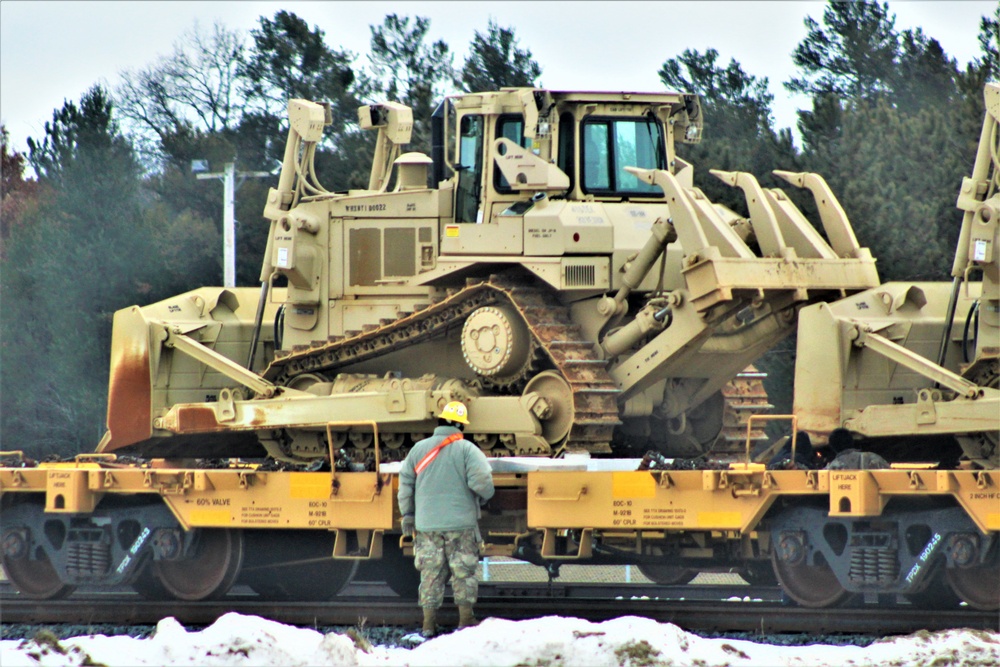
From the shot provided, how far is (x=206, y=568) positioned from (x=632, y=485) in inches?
160

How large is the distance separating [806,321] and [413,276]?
3811 millimetres

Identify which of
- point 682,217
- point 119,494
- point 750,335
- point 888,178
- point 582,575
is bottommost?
point 582,575

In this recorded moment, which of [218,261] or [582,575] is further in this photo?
[218,261]

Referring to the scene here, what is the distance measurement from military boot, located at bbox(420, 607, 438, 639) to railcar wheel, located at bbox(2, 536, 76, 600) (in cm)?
402

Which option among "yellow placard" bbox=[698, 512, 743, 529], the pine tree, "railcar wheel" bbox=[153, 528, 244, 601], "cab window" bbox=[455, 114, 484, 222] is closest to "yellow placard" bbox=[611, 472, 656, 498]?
"yellow placard" bbox=[698, 512, 743, 529]

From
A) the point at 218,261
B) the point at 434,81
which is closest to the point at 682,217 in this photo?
the point at 218,261

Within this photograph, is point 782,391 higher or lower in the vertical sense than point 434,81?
lower

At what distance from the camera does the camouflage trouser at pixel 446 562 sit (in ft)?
37.7

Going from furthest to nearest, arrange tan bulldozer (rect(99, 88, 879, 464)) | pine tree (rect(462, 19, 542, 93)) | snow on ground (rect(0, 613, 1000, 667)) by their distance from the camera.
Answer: pine tree (rect(462, 19, 542, 93)) → tan bulldozer (rect(99, 88, 879, 464)) → snow on ground (rect(0, 613, 1000, 667))

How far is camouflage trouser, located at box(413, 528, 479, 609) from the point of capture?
1149 centimetres

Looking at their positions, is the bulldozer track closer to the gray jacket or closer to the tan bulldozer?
the tan bulldozer

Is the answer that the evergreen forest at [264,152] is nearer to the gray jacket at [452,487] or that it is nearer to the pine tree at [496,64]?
the pine tree at [496,64]

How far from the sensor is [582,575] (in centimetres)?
1856

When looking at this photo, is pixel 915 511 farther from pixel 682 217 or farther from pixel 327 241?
pixel 327 241
